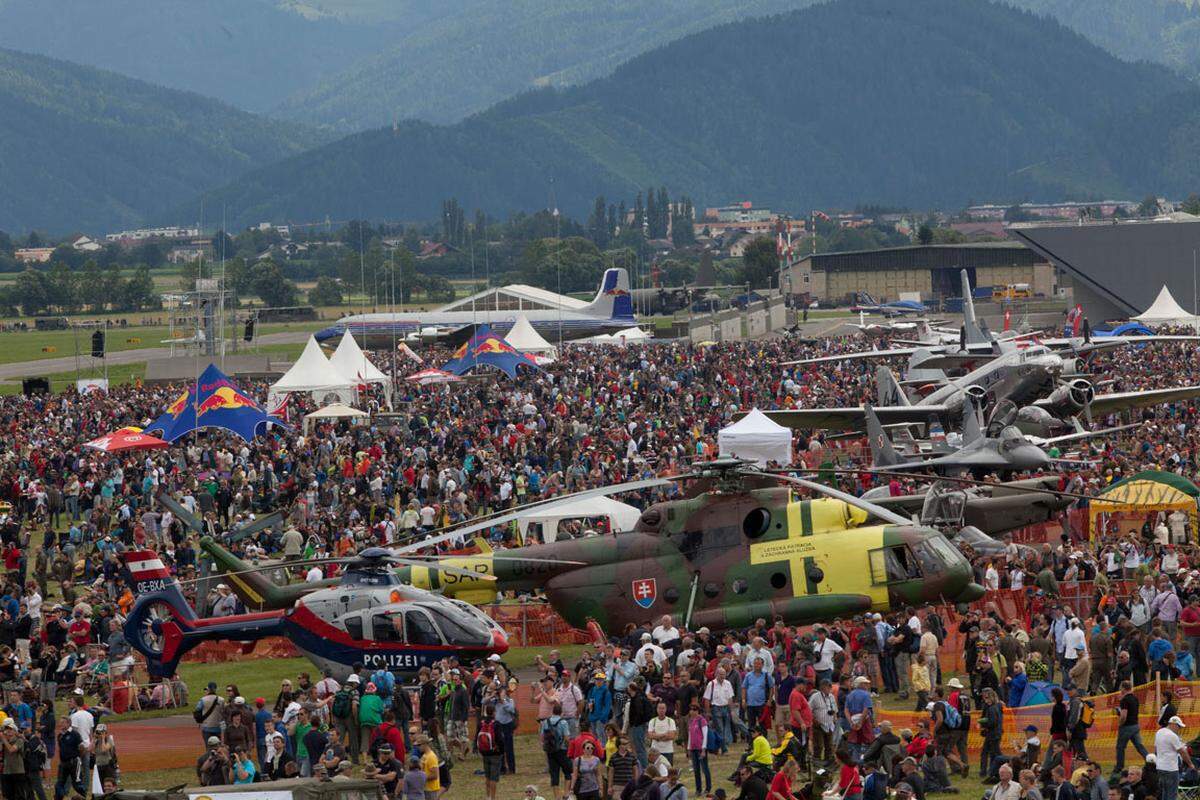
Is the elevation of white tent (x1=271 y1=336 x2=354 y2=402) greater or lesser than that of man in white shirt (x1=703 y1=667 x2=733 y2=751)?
greater

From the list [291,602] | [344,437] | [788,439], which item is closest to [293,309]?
[344,437]

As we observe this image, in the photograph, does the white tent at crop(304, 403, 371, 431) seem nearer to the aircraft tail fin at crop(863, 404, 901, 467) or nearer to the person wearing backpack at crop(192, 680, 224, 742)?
the aircraft tail fin at crop(863, 404, 901, 467)

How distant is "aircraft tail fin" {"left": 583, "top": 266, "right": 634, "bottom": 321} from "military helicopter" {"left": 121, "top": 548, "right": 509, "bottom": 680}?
71856mm

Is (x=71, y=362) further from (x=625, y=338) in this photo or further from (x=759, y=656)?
(x=759, y=656)

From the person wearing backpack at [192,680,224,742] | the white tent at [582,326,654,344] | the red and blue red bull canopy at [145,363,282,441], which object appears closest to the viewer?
the person wearing backpack at [192,680,224,742]

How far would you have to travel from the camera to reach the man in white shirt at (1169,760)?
1441 centimetres

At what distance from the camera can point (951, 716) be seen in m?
16.5

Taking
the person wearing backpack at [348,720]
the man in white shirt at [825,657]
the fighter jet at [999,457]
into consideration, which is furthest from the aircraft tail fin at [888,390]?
the person wearing backpack at [348,720]

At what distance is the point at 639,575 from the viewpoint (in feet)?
68.5

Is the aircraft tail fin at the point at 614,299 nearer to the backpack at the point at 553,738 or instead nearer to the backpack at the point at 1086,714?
the backpack at the point at 553,738

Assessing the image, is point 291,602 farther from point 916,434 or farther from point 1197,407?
point 1197,407

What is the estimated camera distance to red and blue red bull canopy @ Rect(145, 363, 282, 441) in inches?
1508

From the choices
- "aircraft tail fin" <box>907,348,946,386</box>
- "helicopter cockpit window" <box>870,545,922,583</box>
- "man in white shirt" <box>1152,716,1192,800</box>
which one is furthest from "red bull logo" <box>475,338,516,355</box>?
"man in white shirt" <box>1152,716,1192,800</box>

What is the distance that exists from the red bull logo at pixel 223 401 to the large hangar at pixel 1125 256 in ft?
187
